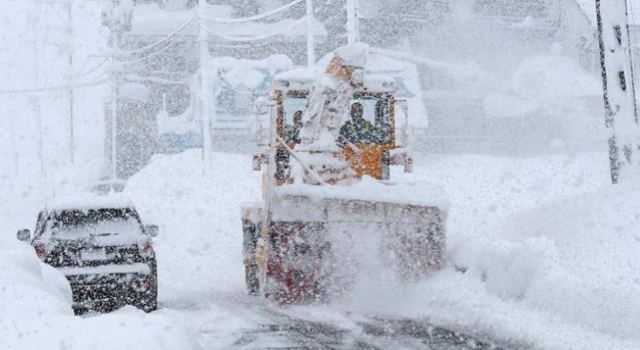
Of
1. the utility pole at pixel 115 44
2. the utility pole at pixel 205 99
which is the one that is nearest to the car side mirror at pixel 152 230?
the utility pole at pixel 205 99

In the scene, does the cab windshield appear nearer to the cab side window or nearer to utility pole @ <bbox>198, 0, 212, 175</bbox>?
the cab side window

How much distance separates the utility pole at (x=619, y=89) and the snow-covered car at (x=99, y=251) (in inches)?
290

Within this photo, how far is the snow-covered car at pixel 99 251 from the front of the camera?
37.2ft

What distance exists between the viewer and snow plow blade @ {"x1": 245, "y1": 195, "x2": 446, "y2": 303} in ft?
39.8

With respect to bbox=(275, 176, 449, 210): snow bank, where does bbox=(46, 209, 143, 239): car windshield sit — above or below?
Answer: below

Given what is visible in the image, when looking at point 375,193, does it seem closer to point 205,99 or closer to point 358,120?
point 358,120

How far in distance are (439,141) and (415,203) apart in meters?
29.1

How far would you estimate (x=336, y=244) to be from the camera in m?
12.1

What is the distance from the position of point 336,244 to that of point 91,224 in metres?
2.90

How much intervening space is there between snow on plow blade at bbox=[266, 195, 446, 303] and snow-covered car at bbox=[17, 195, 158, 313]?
1578mm

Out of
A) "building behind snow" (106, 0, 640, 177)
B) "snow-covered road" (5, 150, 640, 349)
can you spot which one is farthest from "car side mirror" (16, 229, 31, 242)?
Answer: "building behind snow" (106, 0, 640, 177)

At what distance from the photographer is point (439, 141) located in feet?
135

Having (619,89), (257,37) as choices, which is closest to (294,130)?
(619,89)

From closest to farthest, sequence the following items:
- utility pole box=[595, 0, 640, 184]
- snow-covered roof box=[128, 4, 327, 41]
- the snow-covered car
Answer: the snow-covered car < utility pole box=[595, 0, 640, 184] < snow-covered roof box=[128, 4, 327, 41]
